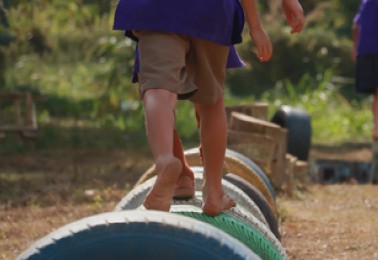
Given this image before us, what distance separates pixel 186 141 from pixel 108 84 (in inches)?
56.6

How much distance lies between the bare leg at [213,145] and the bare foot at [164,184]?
0.41 meters

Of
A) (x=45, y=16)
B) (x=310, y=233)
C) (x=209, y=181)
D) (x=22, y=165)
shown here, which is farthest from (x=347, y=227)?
(x=45, y=16)

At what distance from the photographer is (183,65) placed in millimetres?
3387

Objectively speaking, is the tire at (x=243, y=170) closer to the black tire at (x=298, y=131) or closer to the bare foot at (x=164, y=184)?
the bare foot at (x=164, y=184)

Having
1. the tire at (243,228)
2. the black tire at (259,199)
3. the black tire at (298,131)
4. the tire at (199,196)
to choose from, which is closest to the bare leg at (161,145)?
the tire at (243,228)

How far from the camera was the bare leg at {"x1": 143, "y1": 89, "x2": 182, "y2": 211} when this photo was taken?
3104mm

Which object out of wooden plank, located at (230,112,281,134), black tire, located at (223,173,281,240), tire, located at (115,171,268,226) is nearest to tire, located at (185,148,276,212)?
black tire, located at (223,173,281,240)

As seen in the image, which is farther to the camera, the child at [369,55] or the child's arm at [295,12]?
the child at [369,55]

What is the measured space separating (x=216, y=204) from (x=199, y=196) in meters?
0.39

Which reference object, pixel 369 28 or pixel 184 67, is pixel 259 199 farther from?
pixel 369 28

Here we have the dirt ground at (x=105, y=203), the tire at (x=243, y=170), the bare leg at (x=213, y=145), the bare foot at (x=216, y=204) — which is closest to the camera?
the bare foot at (x=216, y=204)

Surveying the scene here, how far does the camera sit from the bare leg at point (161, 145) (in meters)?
3.10

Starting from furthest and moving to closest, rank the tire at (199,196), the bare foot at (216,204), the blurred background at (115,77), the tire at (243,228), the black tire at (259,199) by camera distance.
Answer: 1. the blurred background at (115,77)
2. the black tire at (259,199)
3. the tire at (199,196)
4. the bare foot at (216,204)
5. the tire at (243,228)

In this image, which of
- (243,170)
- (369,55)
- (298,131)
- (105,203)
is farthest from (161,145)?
(369,55)
